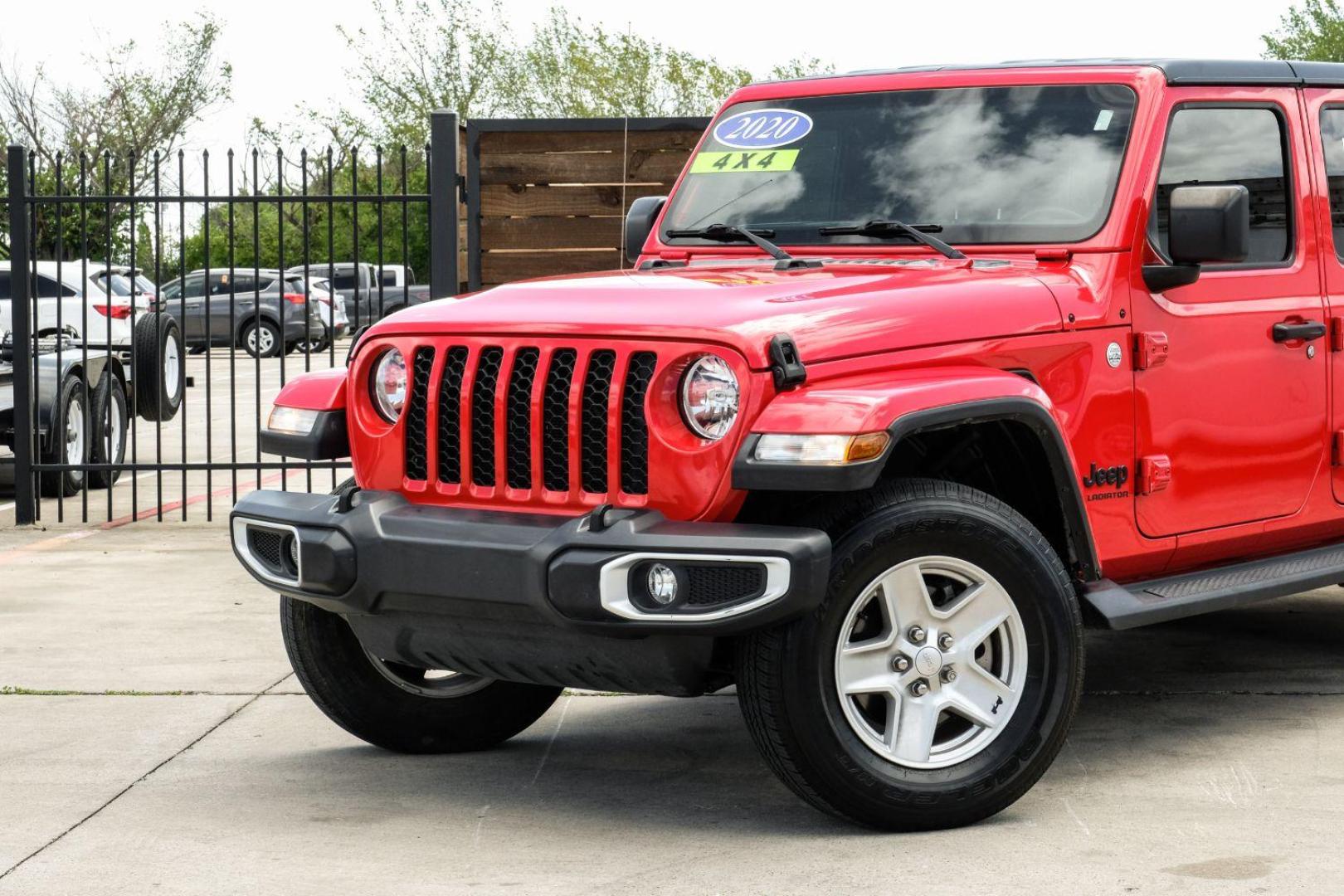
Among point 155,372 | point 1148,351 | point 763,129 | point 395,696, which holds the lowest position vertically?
point 395,696

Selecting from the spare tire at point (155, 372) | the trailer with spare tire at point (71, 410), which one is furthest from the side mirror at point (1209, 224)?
the spare tire at point (155, 372)

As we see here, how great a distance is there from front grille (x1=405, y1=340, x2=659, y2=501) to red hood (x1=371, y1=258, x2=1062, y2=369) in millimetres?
79

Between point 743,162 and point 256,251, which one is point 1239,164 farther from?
point 256,251

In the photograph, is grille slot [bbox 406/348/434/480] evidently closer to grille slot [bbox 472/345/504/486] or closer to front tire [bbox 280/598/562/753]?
grille slot [bbox 472/345/504/486]

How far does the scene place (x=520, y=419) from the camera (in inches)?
191

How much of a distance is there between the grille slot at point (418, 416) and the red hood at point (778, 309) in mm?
82

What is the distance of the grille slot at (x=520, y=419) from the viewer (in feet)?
15.9

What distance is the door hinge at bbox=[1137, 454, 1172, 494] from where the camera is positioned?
17.7 feet

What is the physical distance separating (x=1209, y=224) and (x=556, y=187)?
5.82m

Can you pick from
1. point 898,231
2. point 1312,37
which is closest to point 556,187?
point 898,231

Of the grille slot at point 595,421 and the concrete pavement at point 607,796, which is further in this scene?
the grille slot at point 595,421

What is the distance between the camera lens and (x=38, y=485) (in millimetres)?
11469

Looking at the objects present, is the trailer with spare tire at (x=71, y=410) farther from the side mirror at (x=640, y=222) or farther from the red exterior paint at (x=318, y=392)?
the red exterior paint at (x=318, y=392)

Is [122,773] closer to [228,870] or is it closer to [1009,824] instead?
[228,870]
